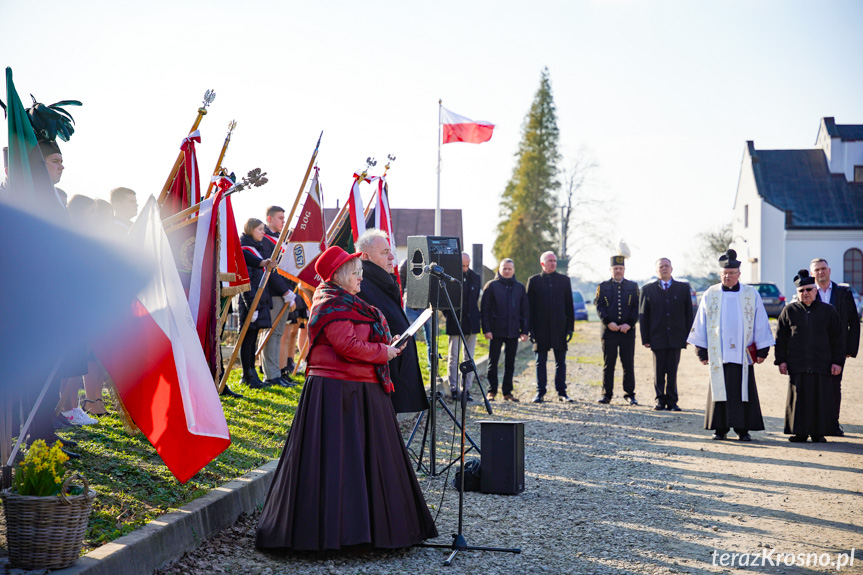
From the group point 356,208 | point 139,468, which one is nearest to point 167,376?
point 139,468

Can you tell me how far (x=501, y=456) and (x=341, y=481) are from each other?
2.22 meters

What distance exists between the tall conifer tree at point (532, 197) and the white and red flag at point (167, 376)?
60.5 meters

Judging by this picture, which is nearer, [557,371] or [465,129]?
[557,371]

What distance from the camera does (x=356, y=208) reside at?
11352 mm

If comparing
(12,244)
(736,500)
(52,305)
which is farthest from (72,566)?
(736,500)

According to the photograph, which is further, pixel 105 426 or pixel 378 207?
pixel 378 207

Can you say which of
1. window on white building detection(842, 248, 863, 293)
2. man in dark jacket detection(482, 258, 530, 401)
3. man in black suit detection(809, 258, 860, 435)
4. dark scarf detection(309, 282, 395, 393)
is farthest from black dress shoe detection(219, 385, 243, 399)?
window on white building detection(842, 248, 863, 293)

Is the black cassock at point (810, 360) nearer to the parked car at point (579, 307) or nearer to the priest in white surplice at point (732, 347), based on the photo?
the priest in white surplice at point (732, 347)

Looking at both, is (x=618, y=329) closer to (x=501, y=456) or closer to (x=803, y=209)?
(x=501, y=456)

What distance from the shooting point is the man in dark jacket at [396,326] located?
6.27 m

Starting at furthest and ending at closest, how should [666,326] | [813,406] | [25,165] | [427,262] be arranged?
[666,326]
[813,406]
[427,262]
[25,165]

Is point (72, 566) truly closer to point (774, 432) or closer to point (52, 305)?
point (52, 305)

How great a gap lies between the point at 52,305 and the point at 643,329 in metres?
9.08

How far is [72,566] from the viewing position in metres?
3.82
